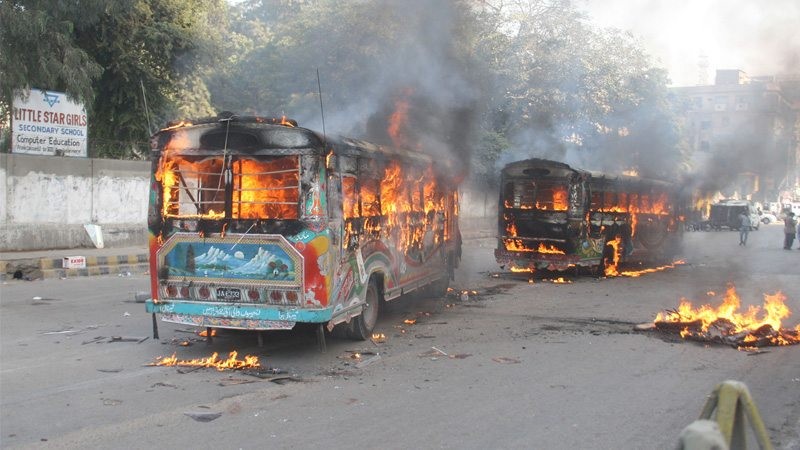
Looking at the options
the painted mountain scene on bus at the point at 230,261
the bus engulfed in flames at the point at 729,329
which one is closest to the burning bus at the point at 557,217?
the bus engulfed in flames at the point at 729,329

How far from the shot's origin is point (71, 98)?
1825 cm

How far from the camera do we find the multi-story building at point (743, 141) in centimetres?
1942

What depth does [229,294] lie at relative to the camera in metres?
7.95

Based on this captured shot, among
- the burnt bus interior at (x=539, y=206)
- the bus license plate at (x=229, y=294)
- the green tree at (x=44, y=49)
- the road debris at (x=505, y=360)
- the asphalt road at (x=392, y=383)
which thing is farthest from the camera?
the burnt bus interior at (x=539, y=206)

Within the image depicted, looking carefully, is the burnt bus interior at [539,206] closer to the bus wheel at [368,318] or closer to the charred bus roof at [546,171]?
the charred bus roof at [546,171]

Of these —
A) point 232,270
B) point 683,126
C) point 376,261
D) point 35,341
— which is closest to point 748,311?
point 376,261

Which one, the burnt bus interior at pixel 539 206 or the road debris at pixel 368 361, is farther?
the burnt bus interior at pixel 539 206

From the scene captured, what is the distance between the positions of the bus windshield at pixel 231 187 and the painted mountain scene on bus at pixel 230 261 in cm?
36

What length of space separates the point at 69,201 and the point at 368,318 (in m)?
13.4

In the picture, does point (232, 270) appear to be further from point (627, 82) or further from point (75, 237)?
point (627, 82)

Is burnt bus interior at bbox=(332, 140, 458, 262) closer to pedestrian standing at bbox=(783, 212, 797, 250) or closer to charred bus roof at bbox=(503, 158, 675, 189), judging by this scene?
charred bus roof at bbox=(503, 158, 675, 189)

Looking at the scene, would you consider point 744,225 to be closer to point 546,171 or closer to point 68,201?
point 546,171

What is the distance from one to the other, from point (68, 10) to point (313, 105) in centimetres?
910

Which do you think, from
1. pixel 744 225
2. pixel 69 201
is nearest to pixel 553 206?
pixel 69 201
